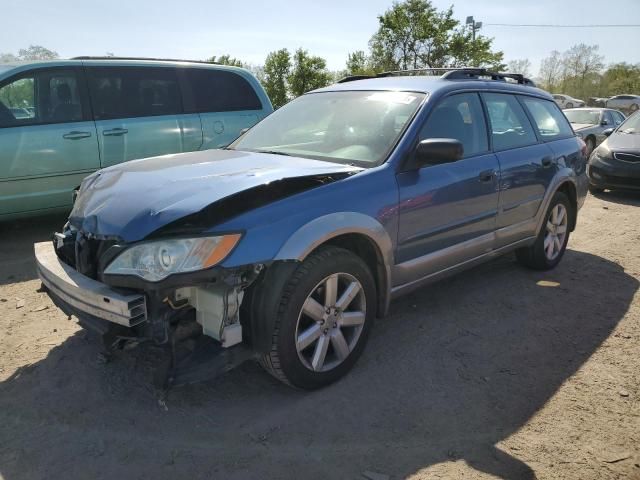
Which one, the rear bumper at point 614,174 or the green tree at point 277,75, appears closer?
the rear bumper at point 614,174

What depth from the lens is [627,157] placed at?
902 centimetres

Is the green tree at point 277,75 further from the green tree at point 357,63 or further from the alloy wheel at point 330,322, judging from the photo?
the alloy wheel at point 330,322

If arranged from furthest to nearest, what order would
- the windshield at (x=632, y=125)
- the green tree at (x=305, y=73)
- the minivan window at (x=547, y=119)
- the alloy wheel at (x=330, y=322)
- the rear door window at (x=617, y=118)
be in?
the green tree at (x=305, y=73)
the rear door window at (x=617, y=118)
the windshield at (x=632, y=125)
the minivan window at (x=547, y=119)
the alloy wheel at (x=330, y=322)

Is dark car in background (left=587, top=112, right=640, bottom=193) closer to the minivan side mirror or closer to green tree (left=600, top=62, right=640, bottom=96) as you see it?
the minivan side mirror

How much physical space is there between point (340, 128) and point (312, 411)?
1.91m

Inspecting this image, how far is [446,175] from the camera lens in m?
3.54

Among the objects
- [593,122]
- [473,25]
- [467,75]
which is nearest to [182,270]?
[467,75]

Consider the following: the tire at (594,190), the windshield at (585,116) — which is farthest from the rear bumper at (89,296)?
the windshield at (585,116)

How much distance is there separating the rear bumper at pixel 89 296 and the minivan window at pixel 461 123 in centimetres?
Result: 209

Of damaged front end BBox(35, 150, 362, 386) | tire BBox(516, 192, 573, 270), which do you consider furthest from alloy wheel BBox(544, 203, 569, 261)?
damaged front end BBox(35, 150, 362, 386)

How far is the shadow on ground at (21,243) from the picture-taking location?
467 centimetres

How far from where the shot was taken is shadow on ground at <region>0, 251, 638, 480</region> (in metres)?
2.39

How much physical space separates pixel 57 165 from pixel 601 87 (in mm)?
56429

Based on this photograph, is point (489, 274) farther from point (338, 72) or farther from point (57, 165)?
point (338, 72)
